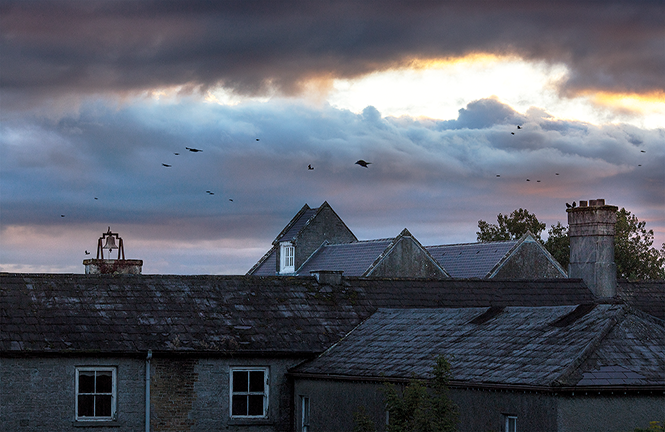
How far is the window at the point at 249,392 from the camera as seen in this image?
25.9m

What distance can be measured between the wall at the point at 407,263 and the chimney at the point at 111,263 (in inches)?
452

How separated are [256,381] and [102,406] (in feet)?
13.3

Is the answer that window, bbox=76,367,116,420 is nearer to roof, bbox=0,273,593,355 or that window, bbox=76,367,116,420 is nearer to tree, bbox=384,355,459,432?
roof, bbox=0,273,593,355

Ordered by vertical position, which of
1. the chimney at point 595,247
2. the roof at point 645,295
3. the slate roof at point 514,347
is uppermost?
the chimney at point 595,247

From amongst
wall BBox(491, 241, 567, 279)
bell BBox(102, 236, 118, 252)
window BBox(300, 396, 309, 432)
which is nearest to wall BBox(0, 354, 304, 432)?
window BBox(300, 396, 309, 432)

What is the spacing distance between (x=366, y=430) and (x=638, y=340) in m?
5.89

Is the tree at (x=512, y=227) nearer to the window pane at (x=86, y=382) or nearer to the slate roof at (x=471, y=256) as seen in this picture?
the slate roof at (x=471, y=256)

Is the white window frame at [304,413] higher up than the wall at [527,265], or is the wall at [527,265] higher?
the wall at [527,265]

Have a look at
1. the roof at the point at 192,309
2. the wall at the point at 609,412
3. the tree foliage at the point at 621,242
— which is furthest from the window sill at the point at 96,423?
the tree foliage at the point at 621,242

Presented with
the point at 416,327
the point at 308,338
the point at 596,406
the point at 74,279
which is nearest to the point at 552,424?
the point at 596,406

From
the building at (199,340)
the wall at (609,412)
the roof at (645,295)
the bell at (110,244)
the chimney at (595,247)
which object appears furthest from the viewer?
the bell at (110,244)

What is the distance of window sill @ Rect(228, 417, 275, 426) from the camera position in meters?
25.8

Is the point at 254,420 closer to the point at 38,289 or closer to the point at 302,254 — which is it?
the point at 38,289

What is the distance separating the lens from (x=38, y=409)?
79.1ft
